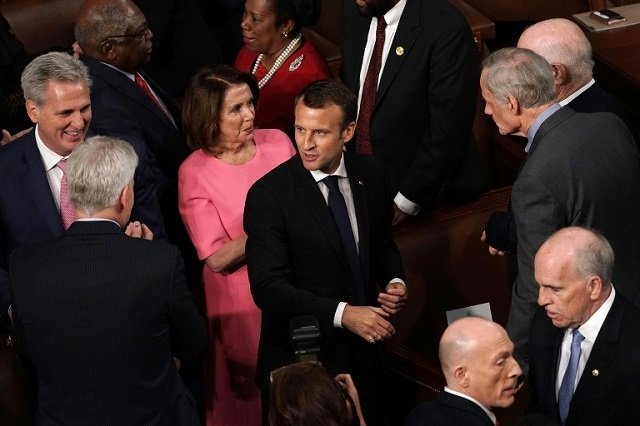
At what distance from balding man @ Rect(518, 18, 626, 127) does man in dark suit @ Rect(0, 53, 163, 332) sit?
4.79 ft

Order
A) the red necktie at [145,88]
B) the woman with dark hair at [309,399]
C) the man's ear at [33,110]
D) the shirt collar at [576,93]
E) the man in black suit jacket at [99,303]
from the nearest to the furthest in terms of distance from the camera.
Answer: the woman with dark hair at [309,399] → the man in black suit jacket at [99,303] → the man's ear at [33,110] → the shirt collar at [576,93] → the red necktie at [145,88]

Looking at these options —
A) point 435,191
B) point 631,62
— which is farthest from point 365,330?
point 631,62

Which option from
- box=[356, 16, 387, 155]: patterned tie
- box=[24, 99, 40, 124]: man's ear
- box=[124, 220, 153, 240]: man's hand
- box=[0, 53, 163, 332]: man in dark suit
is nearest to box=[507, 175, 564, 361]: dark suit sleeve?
box=[356, 16, 387, 155]: patterned tie

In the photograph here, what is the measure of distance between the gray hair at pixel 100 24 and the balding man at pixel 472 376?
1.68m

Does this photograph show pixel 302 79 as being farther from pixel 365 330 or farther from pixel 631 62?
pixel 631 62

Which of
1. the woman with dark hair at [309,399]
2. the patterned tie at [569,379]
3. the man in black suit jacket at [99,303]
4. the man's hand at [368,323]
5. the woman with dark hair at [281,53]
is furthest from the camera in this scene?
the woman with dark hair at [281,53]

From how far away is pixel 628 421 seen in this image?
3002mm

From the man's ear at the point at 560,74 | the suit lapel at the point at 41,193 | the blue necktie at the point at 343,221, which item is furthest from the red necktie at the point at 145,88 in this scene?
the man's ear at the point at 560,74

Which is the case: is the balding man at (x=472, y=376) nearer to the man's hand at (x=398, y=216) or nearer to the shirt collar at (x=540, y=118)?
the shirt collar at (x=540, y=118)

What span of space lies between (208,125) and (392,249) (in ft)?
2.29

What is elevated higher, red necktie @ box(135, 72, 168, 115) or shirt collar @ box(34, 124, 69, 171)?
shirt collar @ box(34, 124, 69, 171)

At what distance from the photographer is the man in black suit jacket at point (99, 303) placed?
116 inches

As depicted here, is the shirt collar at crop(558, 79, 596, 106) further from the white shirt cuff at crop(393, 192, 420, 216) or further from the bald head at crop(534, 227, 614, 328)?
the bald head at crop(534, 227, 614, 328)

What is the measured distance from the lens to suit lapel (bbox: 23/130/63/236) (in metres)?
3.46
